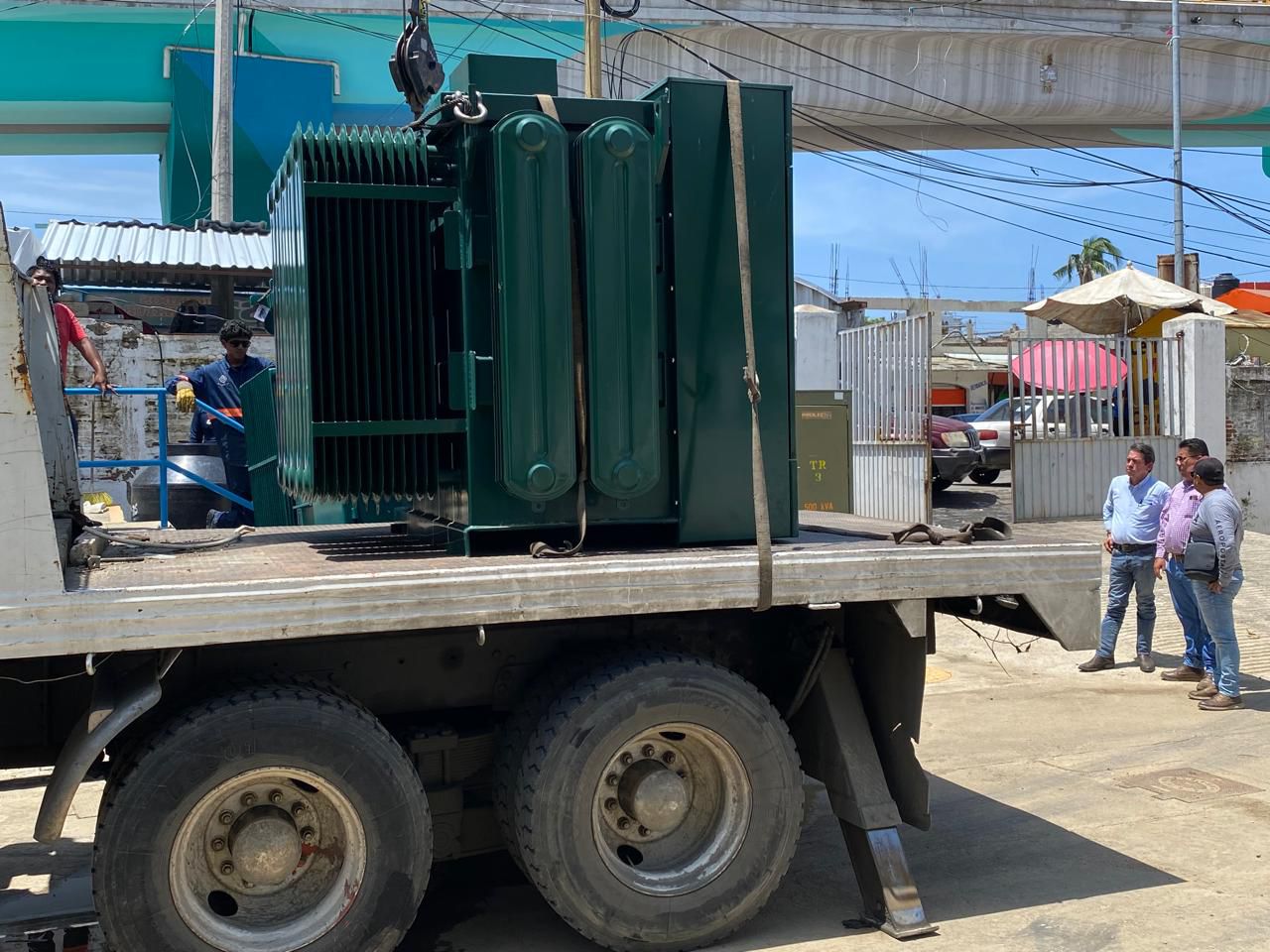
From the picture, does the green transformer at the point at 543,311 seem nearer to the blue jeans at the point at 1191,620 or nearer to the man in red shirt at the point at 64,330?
the man in red shirt at the point at 64,330

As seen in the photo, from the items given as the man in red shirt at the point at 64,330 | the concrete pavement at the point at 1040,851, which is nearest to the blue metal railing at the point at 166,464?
the man in red shirt at the point at 64,330

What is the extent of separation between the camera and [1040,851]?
17.8ft

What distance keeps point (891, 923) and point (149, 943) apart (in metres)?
2.50

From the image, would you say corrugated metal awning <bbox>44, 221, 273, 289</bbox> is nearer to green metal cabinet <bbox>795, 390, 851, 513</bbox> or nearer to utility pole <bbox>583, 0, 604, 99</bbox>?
utility pole <bbox>583, 0, 604, 99</bbox>

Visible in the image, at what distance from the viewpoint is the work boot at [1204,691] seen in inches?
336

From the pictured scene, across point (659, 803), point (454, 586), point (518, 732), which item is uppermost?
point (454, 586)

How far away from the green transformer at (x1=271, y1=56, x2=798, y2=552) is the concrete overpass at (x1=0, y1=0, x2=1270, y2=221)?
40.0ft

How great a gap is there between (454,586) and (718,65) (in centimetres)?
2073

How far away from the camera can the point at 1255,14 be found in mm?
25812

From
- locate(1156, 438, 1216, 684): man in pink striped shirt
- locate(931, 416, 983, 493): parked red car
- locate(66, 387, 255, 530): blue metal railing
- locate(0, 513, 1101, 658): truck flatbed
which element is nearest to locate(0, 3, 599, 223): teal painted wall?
locate(931, 416, 983, 493): parked red car

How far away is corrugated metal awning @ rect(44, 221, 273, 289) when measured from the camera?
1353 cm

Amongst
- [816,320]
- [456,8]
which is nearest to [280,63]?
[456,8]

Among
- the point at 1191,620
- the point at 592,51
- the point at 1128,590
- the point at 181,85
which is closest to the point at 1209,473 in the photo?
the point at 1191,620

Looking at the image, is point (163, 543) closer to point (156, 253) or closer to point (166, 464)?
point (166, 464)
